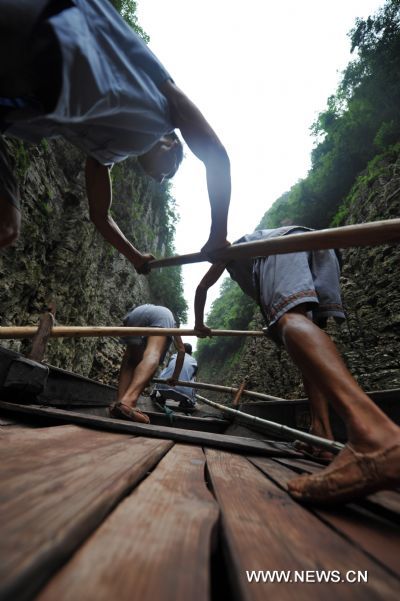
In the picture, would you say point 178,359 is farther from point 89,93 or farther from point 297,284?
point 89,93

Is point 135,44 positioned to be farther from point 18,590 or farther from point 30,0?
point 18,590

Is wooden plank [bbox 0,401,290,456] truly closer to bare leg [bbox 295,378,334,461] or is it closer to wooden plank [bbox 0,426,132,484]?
wooden plank [bbox 0,426,132,484]

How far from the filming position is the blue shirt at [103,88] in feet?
2.84

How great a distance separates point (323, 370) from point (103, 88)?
1.19 metres

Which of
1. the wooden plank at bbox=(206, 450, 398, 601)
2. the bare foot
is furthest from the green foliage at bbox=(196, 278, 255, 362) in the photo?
the wooden plank at bbox=(206, 450, 398, 601)

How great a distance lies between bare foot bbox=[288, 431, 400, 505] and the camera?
695 millimetres

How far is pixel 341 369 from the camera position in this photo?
983 millimetres

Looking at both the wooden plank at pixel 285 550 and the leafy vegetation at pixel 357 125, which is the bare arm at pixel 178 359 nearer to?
the wooden plank at pixel 285 550

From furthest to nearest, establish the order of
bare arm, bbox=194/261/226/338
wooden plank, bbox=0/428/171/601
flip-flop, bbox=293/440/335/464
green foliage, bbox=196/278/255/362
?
green foliage, bbox=196/278/255/362, bare arm, bbox=194/261/226/338, flip-flop, bbox=293/440/335/464, wooden plank, bbox=0/428/171/601

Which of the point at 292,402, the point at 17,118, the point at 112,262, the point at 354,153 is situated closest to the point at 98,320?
the point at 112,262

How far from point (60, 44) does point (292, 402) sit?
307cm

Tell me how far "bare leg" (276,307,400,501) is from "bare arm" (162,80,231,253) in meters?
0.72

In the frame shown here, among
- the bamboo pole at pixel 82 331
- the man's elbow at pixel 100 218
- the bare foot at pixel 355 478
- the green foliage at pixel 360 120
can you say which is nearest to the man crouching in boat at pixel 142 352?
the bamboo pole at pixel 82 331

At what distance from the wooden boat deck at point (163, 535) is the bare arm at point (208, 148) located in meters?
1.00
